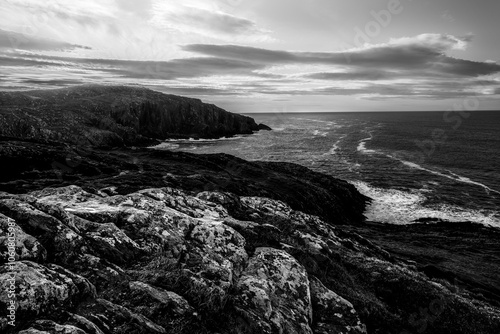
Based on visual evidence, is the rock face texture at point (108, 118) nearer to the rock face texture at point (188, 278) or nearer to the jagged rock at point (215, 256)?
the rock face texture at point (188, 278)

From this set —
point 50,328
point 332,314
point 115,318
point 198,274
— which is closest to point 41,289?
point 50,328

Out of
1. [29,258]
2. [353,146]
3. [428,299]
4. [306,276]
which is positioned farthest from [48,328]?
[353,146]

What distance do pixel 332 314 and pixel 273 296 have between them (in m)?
3.16

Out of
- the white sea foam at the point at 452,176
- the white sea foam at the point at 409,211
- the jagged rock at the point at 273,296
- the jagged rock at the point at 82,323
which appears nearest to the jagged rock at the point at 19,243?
the jagged rock at the point at 82,323

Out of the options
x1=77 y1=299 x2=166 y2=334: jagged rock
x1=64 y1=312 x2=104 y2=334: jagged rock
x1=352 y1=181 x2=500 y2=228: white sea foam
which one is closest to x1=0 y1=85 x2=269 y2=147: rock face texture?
x1=352 y1=181 x2=500 y2=228: white sea foam

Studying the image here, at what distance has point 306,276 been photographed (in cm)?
1589

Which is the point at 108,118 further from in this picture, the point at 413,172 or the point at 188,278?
the point at 188,278

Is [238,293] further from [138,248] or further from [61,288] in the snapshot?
[61,288]

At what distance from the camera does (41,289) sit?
9.86 m

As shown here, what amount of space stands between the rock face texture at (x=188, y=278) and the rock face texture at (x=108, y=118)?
71253 mm

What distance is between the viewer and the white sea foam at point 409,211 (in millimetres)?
45344

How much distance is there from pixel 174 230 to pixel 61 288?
273 inches

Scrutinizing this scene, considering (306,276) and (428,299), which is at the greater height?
(306,276)

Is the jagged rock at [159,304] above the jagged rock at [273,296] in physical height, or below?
above
